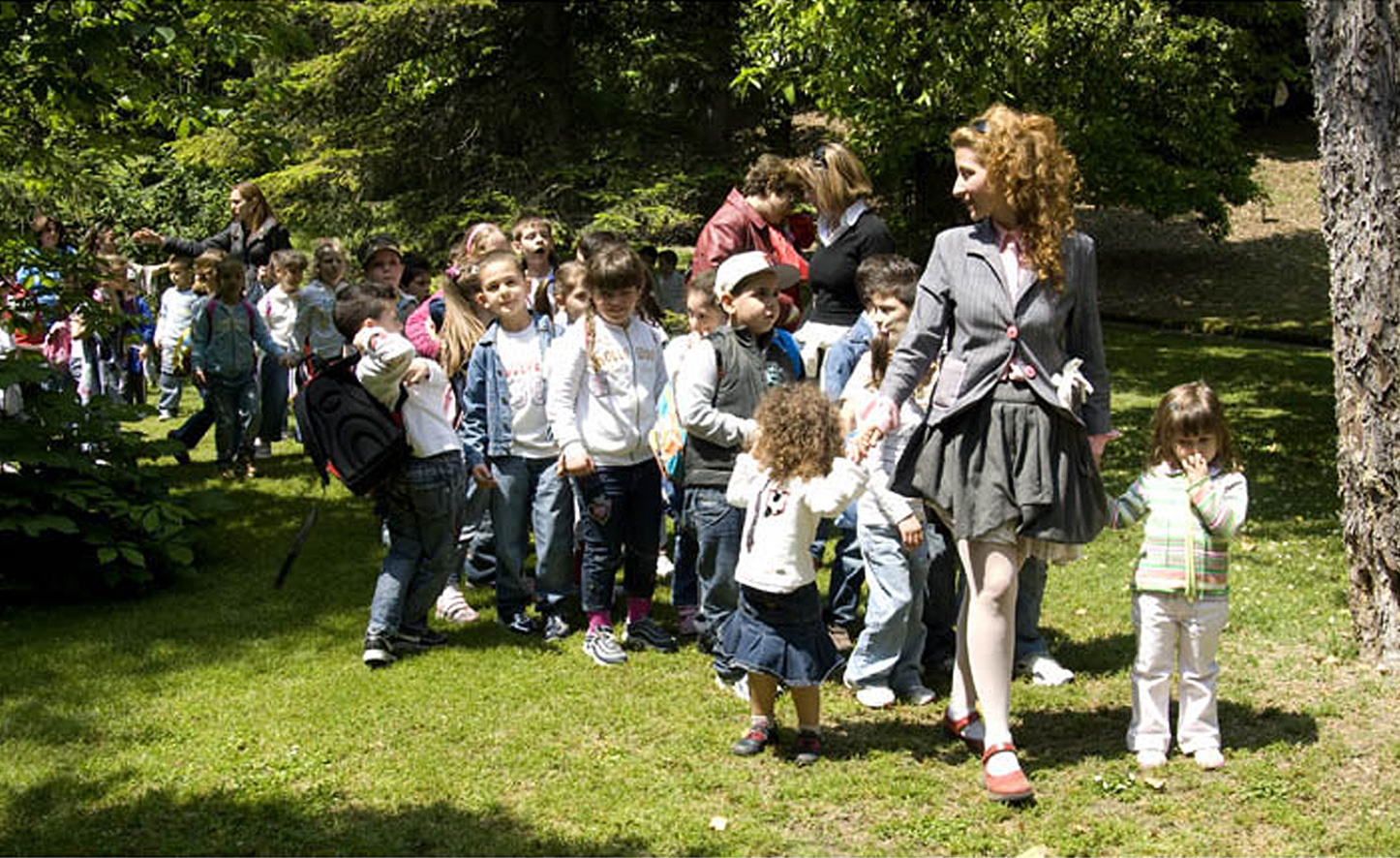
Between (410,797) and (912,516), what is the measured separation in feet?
6.95

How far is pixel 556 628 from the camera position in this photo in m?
6.79

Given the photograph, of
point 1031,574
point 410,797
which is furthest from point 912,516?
point 410,797

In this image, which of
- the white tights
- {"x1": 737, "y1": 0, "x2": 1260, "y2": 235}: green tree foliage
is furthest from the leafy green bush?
{"x1": 737, "y1": 0, "x2": 1260, "y2": 235}: green tree foliage

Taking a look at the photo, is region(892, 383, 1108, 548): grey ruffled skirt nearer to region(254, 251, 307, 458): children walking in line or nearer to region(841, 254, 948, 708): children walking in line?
region(841, 254, 948, 708): children walking in line

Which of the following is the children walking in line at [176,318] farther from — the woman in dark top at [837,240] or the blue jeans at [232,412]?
the woman in dark top at [837,240]

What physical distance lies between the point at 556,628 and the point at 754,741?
70.5 inches

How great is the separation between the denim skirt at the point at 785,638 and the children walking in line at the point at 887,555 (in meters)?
0.61

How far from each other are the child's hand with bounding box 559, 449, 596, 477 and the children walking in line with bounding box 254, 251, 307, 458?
517 cm

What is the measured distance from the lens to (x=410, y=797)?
4.85 m

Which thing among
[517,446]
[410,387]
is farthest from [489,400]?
[410,387]

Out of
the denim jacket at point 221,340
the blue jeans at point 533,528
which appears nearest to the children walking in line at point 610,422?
the blue jeans at point 533,528

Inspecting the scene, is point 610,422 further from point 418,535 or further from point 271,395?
point 271,395

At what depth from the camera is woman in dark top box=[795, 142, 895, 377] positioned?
7.36 meters

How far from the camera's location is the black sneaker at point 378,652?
6.32 metres
